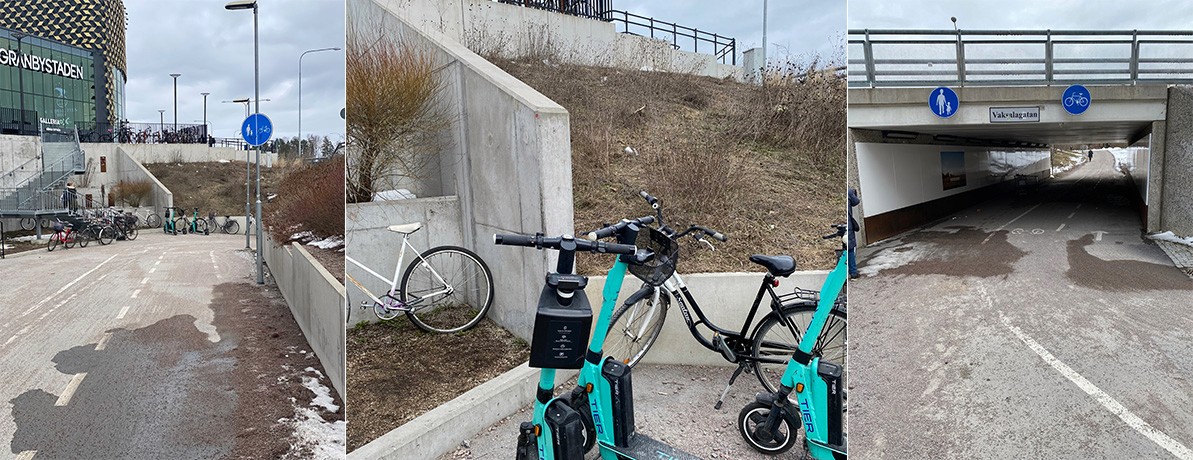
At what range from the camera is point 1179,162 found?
10.8m

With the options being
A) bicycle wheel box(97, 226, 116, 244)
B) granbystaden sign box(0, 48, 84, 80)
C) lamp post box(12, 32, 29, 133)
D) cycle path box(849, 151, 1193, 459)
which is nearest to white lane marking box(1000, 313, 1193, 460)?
cycle path box(849, 151, 1193, 459)

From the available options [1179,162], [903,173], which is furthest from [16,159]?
[1179,162]

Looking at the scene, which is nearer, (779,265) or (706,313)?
(779,265)

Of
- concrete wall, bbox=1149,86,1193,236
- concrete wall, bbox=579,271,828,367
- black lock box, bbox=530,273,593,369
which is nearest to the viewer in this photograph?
black lock box, bbox=530,273,593,369

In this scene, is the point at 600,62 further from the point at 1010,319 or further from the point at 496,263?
the point at 496,263

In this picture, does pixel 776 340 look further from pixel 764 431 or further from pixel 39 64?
pixel 39 64

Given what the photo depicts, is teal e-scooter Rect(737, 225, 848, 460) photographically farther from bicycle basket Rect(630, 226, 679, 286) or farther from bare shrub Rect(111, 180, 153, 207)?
bare shrub Rect(111, 180, 153, 207)

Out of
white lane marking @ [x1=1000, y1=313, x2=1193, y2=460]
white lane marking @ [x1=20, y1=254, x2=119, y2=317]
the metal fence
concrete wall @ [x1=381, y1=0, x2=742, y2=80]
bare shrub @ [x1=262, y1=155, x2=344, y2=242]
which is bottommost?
white lane marking @ [x1=1000, y1=313, x2=1193, y2=460]

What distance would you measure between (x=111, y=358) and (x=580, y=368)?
157 inches

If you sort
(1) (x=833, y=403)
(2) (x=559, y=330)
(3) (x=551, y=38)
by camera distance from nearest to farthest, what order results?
(2) (x=559, y=330) → (1) (x=833, y=403) → (3) (x=551, y=38)

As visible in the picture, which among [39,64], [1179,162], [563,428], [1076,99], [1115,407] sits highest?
[1076,99]

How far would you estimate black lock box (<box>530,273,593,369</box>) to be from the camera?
1.79 m

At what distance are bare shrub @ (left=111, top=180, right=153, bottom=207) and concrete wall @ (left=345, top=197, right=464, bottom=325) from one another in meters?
2.95

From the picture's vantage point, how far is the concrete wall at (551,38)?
10.4 m
